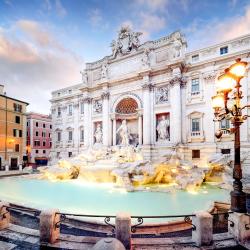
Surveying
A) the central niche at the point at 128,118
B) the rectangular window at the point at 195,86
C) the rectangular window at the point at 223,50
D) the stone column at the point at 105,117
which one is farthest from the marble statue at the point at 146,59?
the rectangular window at the point at 223,50

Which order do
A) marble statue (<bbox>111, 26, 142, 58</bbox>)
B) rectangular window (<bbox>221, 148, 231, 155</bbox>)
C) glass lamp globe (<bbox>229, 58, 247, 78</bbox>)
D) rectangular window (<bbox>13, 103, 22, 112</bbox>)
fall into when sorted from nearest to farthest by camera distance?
1. glass lamp globe (<bbox>229, 58, 247, 78</bbox>)
2. rectangular window (<bbox>221, 148, 231, 155</bbox>)
3. marble statue (<bbox>111, 26, 142, 58</bbox>)
4. rectangular window (<bbox>13, 103, 22, 112</bbox>)

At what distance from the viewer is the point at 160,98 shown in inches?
813

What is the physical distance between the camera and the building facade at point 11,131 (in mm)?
27375

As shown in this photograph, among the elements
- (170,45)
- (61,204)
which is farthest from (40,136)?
(61,204)

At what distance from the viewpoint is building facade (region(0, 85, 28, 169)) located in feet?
89.8

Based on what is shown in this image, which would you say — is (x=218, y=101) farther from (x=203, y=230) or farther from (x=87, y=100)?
(x=87, y=100)

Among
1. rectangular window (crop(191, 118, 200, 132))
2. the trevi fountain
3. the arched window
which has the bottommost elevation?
the trevi fountain

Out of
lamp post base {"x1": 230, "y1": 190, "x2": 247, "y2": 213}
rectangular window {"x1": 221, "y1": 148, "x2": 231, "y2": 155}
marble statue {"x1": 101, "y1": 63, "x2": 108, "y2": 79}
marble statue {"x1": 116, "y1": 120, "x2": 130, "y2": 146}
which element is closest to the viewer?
lamp post base {"x1": 230, "y1": 190, "x2": 247, "y2": 213}

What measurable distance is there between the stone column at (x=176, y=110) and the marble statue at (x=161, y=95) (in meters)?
0.95

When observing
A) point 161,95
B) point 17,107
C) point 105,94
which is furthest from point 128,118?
point 17,107

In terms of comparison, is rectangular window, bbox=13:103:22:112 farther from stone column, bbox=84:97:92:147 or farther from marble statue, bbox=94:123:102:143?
marble statue, bbox=94:123:102:143

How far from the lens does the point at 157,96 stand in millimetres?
20797

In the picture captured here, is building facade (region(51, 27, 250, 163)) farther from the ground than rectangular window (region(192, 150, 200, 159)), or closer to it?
farther from the ground

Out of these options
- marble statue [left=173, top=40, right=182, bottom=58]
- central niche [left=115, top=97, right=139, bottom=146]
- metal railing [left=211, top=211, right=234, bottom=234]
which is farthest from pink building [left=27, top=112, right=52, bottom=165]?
metal railing [left=211, top=211, right=234, bottom=234]
